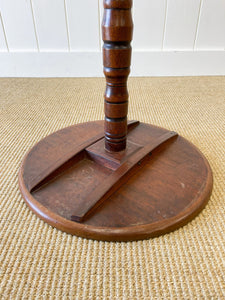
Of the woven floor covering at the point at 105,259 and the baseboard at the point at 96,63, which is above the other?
the woven floor covering at the point at 105,259

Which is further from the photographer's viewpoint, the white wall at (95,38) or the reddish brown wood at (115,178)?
the white wall at (95,38)

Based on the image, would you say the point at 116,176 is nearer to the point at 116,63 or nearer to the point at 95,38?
the point at 116,63

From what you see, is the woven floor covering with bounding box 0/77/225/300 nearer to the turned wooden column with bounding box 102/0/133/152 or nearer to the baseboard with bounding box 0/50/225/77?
the turned wooden column with bounding box 102/0/133/152

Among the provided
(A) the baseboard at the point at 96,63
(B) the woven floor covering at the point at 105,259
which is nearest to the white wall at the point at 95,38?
(A) the baseboard at the point at 96,63

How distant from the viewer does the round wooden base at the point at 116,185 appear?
0.41 meters

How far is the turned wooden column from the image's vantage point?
0.43m

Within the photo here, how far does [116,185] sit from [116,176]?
0.02 metres

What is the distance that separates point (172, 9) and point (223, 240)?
124 cm

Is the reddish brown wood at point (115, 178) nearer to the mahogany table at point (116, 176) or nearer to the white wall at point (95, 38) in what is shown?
the mahogany table at point (116, 176)

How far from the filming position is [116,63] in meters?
0.46

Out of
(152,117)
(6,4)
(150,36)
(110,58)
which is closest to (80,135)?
(110,58)

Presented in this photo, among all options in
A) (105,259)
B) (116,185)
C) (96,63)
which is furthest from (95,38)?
(105,259)

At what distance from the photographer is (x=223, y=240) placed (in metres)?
0.42

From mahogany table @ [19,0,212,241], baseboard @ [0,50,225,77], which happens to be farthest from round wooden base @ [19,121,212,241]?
baseboard @ [0,50,225,77]
